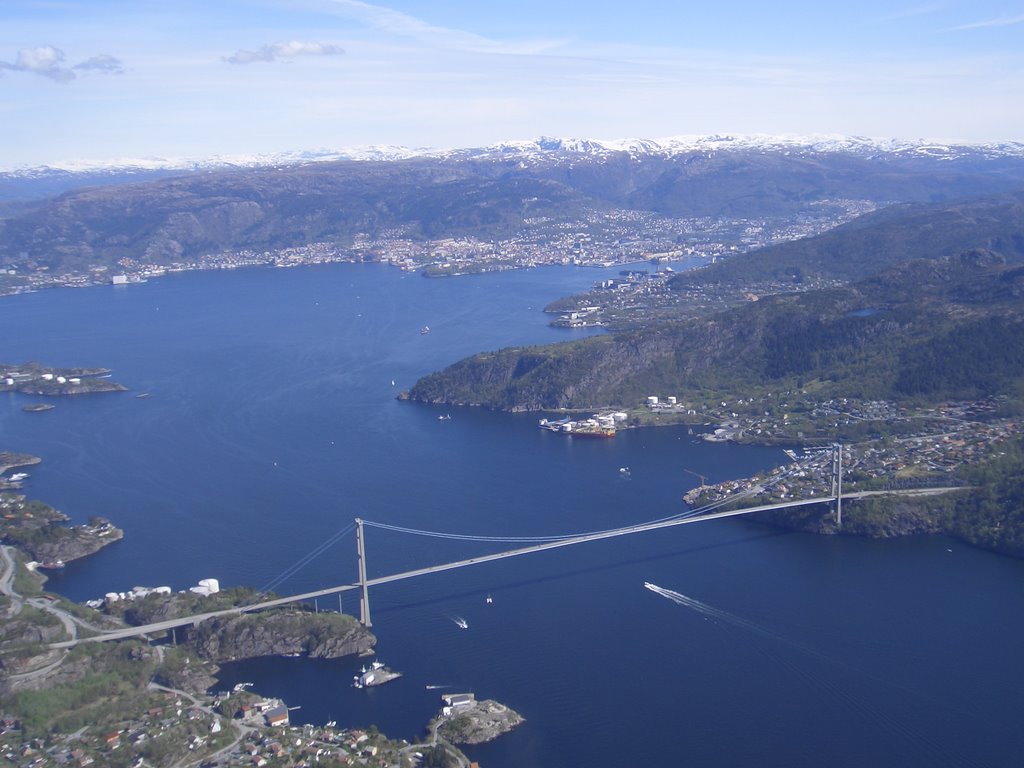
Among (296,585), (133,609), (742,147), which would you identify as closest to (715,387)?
(296,585)

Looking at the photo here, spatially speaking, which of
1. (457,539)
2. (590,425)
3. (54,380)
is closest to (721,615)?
(457,539)

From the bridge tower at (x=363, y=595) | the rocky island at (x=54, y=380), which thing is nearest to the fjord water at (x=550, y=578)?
the bridge tower at (x=363, y=595)

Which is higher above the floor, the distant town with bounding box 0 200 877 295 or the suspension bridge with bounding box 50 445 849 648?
the distant town with bounding box 0 200 877 295

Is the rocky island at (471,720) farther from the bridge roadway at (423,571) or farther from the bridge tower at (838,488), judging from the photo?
the bridge tower at (838,488)

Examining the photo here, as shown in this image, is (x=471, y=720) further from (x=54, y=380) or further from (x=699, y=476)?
(x=54, y=380)

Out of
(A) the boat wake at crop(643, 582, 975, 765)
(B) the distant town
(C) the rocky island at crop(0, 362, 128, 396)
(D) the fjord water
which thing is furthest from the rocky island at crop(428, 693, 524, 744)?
(B) the distant town

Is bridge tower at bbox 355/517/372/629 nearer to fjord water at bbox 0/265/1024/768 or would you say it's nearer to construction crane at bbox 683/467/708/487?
fjord water at bbox 0/265/1024/768

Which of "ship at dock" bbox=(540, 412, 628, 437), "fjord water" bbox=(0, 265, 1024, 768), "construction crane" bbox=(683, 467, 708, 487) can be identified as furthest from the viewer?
A: "ship at dock" bbox=(540, 412, 628, 437)

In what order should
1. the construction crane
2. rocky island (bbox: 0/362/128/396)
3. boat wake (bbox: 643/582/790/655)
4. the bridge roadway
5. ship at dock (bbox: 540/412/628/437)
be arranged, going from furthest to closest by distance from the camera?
rocky island (bbox: 0/362/128/396)
ship at dock (bbox: 540/412/628/437)
the construction crane
the bridge roadway
boat wake (bbox: 643/582/790/655)
